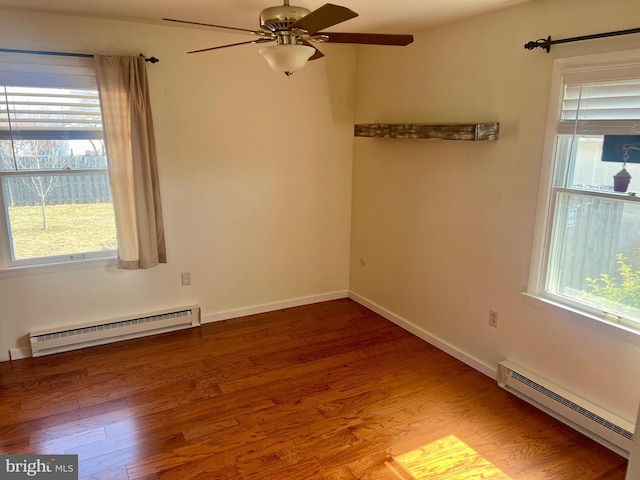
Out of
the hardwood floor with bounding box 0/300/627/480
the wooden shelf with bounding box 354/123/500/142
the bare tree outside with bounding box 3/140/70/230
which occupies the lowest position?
the hardwood floor with bounding box 0/300/627/480

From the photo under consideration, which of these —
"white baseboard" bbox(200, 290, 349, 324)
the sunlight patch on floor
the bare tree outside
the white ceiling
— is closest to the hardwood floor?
the sunlight patch on floor

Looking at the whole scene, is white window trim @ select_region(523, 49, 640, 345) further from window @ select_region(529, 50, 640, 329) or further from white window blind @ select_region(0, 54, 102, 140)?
white window blind @ select_region(0, 54, 102, 140)

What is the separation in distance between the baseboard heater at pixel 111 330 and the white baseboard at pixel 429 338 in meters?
1.61

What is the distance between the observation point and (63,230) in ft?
11.2

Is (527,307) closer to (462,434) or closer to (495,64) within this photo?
(462,434)

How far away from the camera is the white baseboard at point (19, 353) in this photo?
333 cm

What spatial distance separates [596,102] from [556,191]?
0.51 metres

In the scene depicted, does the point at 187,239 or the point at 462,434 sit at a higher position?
the point at 187,239

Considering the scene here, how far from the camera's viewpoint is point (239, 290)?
4.14 metres

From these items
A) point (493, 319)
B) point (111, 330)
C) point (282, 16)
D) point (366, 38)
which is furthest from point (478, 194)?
point (111, 330)

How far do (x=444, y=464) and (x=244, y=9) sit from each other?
9.51ft

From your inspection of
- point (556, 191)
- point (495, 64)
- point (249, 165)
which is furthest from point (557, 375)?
point (249, 165)

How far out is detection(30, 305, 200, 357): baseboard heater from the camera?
3.37 m

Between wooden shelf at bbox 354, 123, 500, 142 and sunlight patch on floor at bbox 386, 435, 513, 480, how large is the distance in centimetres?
185
